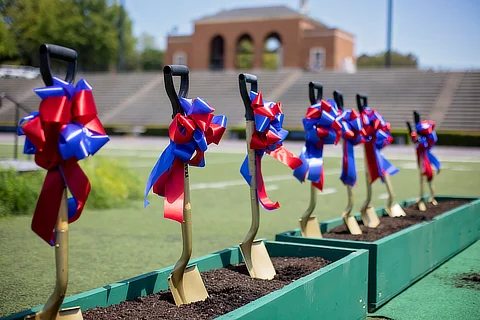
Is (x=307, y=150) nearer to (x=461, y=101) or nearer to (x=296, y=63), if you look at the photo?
(x=461, y=101)

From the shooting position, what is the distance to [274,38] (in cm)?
5100

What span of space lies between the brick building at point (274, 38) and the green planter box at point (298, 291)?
42.8m

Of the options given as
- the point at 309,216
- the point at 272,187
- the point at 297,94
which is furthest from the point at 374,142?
the point at 297,94

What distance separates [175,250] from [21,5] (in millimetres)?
4891

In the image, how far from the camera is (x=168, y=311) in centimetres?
270

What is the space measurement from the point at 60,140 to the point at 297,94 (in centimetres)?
3217

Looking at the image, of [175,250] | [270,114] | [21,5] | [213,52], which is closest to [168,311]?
[270,114]

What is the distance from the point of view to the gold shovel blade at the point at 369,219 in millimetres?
5125

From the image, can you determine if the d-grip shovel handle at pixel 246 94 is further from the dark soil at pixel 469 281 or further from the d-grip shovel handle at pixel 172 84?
the dark soil at pixel 469 281

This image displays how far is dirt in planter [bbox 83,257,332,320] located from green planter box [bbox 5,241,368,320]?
6 centimetres

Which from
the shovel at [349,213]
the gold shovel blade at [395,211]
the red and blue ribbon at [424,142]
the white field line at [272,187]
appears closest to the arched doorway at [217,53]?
the white field line at [272,187]

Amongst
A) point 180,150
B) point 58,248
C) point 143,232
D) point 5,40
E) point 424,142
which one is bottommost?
point 143,232

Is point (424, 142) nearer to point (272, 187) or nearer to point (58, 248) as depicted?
point (272, 187)

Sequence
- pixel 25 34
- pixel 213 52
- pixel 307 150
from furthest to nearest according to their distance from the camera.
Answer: pixel 213 52
pixel 25 34
pixel 307 150
